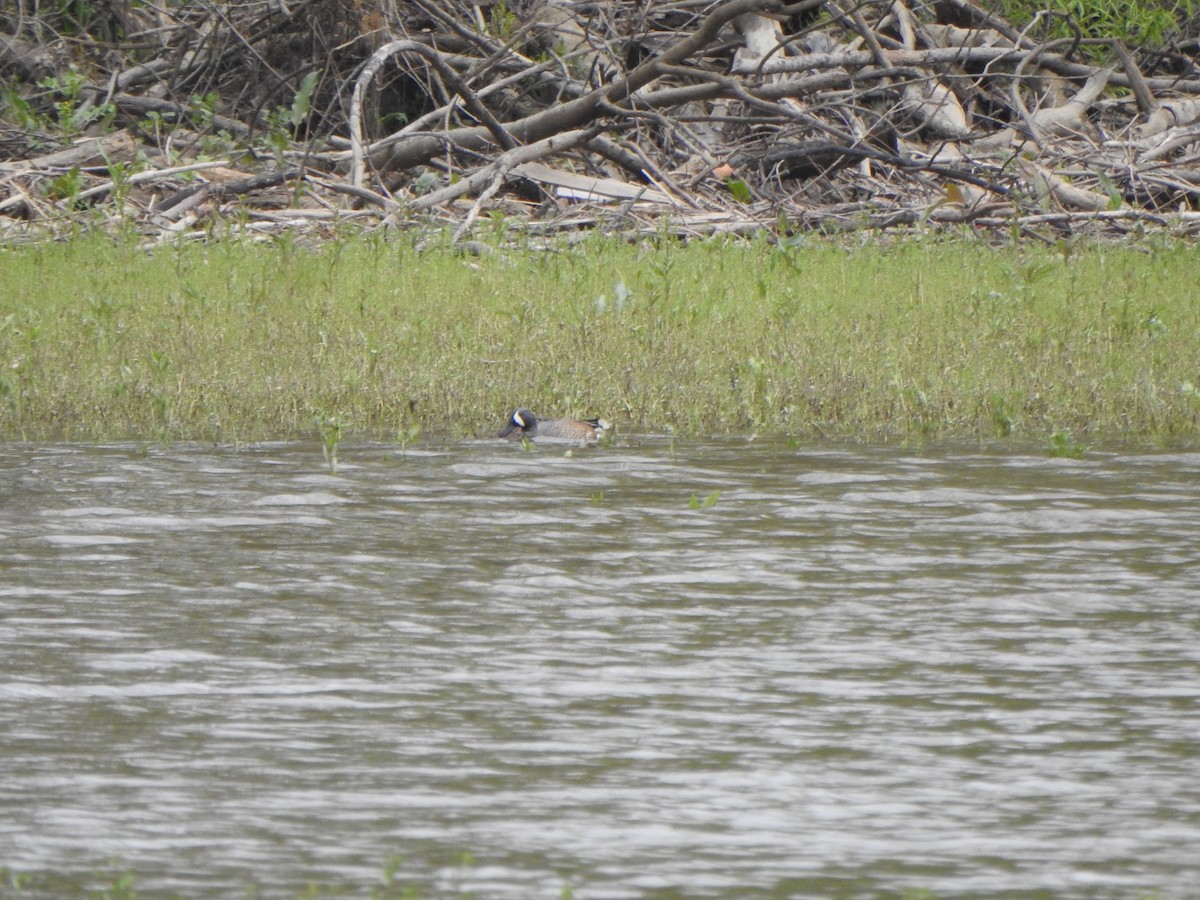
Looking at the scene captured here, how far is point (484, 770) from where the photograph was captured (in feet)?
14.6

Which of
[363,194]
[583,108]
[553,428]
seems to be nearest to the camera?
[553,428]

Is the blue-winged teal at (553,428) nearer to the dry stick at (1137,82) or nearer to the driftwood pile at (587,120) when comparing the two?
the driftwood pile at (587,120)

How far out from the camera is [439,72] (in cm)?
1614

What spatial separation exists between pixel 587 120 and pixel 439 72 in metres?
1.29

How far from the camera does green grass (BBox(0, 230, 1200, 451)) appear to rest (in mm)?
9602

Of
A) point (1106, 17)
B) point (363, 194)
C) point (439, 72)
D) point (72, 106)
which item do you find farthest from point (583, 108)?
point (1106, 17)

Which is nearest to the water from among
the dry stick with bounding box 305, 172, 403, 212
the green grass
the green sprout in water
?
the green sprout in water

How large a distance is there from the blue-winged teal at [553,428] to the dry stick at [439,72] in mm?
6662

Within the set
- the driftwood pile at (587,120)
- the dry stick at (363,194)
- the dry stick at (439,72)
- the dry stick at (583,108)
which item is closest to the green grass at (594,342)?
the dry stick at (363,194)

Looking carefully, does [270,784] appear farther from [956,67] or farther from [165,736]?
[956,67]

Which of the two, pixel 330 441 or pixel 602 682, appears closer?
pixel 602 682

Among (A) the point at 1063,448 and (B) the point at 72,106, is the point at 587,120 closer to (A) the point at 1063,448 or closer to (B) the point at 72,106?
(B) the point at 72,106

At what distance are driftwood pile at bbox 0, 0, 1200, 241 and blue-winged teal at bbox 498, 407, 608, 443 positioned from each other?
542 centimetres

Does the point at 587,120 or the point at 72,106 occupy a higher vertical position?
A: the point at 72,106
